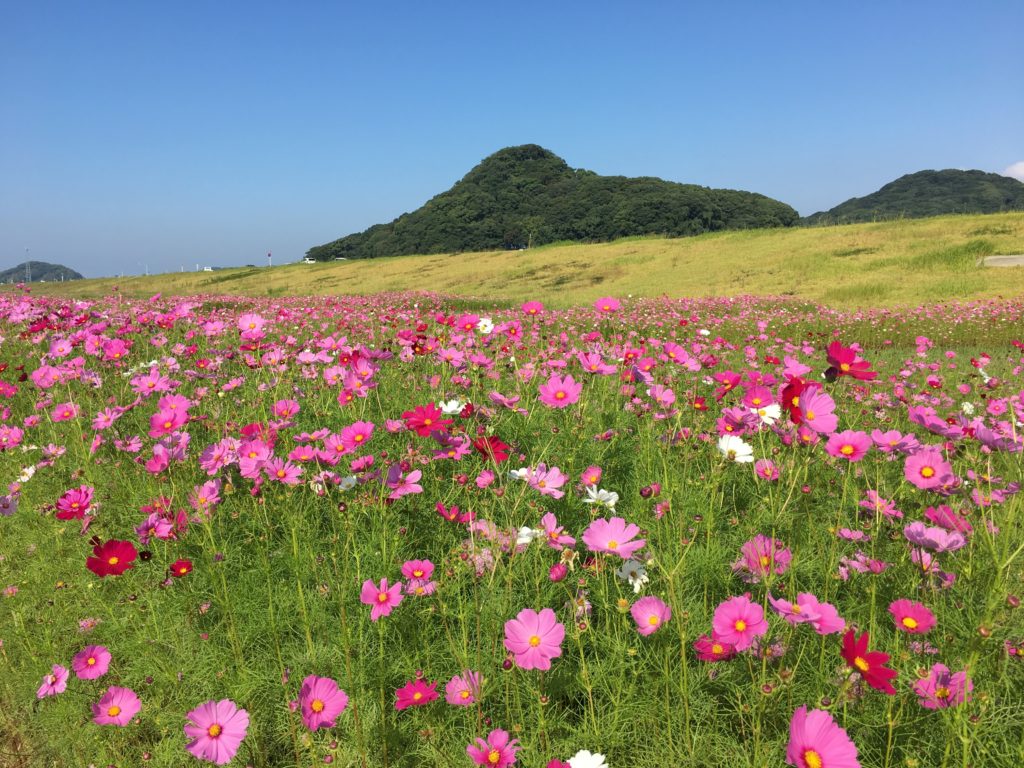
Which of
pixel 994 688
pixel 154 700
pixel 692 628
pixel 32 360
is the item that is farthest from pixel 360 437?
pixel 32 360

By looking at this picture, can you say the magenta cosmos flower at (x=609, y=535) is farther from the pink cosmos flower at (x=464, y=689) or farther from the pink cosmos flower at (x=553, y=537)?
the pink cosmos flower at (x=464, y=689)

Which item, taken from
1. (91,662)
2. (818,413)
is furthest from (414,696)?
(818,413)

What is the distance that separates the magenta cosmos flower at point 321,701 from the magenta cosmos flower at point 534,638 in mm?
355

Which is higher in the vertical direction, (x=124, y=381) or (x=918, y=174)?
(x=918, y=174)

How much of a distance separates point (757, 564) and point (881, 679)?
435 millimetres

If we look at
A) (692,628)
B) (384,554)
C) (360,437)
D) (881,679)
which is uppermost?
(360,437)

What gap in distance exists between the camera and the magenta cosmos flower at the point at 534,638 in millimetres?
1083

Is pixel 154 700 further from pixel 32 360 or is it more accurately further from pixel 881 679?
pixel 32 360

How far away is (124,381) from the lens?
11.8 feet

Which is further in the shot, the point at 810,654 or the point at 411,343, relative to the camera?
the point at 411,343

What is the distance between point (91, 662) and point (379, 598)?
0.71m

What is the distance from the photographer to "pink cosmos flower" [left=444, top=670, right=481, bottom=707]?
1.15 m

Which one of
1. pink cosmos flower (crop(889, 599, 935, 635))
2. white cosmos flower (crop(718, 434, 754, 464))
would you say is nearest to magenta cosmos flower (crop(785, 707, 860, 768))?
pink cosmos flower (crop(889, 599, 935, 635))

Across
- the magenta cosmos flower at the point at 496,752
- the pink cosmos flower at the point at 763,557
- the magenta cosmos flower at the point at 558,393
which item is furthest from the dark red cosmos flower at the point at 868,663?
the magenta cosmos flower at the point at 558,393
